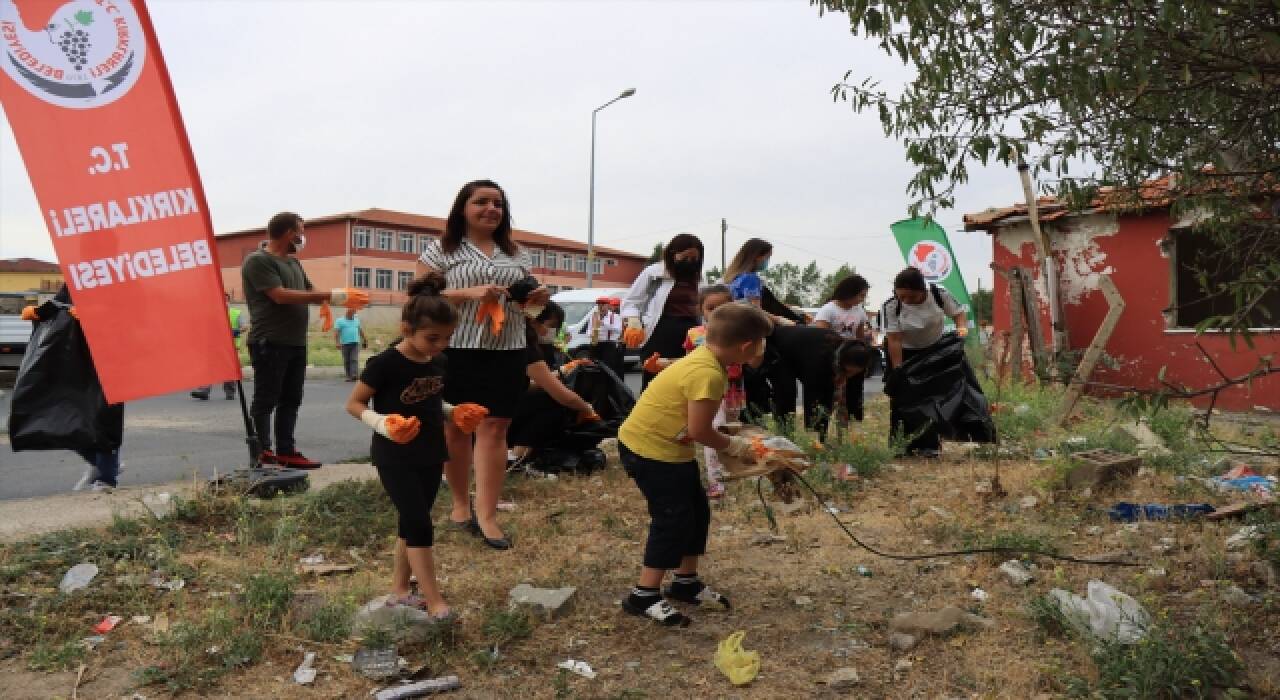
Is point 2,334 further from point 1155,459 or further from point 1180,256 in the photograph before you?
point 1180,256

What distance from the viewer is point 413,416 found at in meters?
3.05

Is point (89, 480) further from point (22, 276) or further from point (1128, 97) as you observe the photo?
point (22, 276)

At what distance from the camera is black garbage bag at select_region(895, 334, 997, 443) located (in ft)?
20.9

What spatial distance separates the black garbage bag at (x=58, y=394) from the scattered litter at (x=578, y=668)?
3.36 meters

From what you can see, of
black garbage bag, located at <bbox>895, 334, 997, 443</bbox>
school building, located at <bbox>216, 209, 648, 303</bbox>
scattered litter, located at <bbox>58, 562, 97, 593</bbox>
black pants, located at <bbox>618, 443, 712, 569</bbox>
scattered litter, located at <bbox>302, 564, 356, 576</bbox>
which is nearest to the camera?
black pants, located at <bbox>618, 443, 712, 569</bbox>

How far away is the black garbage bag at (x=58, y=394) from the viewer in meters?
4.63

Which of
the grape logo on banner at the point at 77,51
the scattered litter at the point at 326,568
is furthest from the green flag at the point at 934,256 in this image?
the scattered litter at the point at 326,568

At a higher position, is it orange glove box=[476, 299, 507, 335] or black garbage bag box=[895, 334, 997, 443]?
orange glove box=[476, 299, 507, 335]

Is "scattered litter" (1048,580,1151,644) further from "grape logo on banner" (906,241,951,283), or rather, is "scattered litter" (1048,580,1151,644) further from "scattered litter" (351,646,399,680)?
"grape logo on banner" (906,241,951,283)

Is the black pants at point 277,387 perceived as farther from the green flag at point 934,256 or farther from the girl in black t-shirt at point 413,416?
the green flag at point 934,256

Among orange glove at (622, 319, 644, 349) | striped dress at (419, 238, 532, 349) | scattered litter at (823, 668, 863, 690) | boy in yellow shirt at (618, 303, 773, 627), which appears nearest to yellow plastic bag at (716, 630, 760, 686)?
scattered litter at (823, 668, 863, 690)

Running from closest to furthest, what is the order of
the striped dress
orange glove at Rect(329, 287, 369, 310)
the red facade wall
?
the striped dress < orange glove at Rect(329, 287, 369, 310) < the red facade wall

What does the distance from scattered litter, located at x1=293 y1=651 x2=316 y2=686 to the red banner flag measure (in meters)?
2.25

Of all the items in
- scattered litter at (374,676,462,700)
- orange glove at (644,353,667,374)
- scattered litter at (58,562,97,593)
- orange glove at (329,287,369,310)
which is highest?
orange glove at (329,287,369,310)
